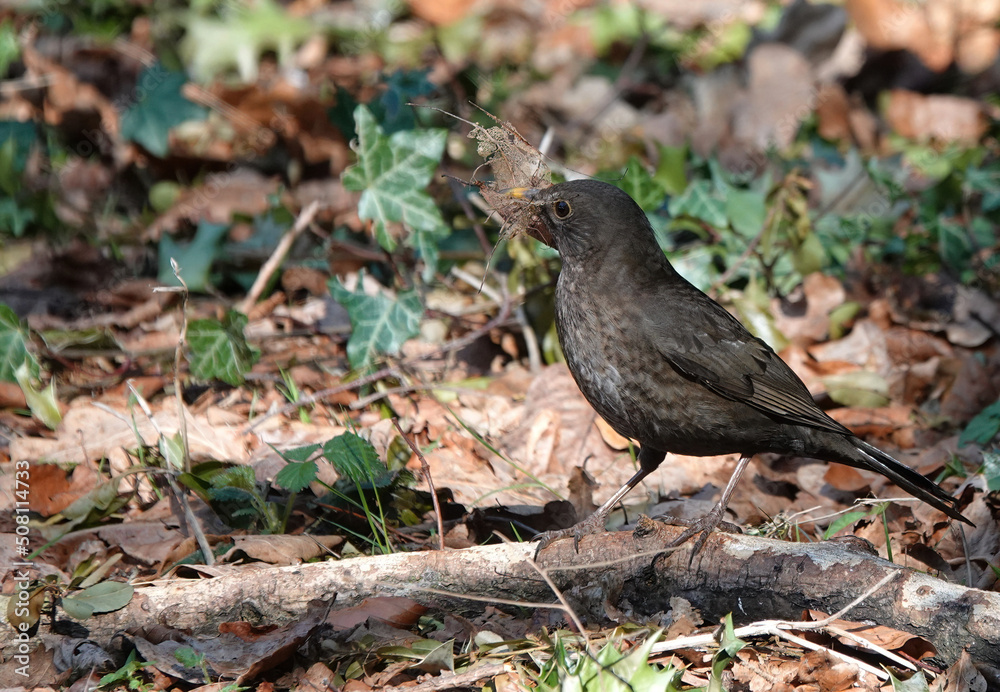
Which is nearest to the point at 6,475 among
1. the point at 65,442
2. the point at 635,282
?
the point at 65,442

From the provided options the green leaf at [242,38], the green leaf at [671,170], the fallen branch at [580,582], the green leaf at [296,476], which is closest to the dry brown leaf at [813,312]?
the green leaf at [671,170]

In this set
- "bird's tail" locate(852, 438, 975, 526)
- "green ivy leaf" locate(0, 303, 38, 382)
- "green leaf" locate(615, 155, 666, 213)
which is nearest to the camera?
"bird's tail" locate(852, 438, 975, 526)

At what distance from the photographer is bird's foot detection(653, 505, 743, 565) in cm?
311

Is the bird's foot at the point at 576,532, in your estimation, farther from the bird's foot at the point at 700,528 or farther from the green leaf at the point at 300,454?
the green leaf at the point at 300,454

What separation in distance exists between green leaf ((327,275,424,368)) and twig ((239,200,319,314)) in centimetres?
76

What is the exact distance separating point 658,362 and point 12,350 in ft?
10.3

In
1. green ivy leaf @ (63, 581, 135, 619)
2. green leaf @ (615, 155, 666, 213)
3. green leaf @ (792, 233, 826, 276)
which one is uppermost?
green leaf @ (615, 155, 666, 213)

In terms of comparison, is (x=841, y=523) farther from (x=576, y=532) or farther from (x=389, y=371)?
(x=389, y=371)

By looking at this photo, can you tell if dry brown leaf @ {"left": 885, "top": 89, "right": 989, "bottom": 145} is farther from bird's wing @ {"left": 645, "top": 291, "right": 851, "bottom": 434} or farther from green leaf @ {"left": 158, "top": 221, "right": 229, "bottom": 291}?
green leaf @ {"left": 158, "top": 221, "right": 229, "bottom": 291}

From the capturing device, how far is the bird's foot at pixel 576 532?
10.7 ft

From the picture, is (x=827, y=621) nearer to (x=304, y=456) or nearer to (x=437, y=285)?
(x=304, y=456)

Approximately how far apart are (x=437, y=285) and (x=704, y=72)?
4.22 meters

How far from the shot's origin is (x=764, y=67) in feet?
27.5

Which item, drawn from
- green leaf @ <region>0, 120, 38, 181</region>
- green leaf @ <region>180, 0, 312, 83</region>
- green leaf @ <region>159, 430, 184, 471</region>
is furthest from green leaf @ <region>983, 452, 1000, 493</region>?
green leaf @ <region>180, 0, 312, 83</region>
